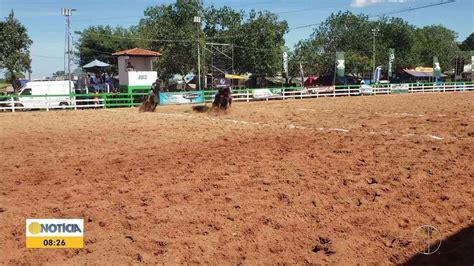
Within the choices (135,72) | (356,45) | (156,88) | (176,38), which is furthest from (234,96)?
(356,45)

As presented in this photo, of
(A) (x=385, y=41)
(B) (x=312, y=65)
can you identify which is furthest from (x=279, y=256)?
(A) (x=385, y=41)

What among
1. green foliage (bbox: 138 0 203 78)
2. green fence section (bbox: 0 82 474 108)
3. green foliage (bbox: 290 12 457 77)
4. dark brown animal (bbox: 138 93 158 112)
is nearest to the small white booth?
green fence section (bbox: 0 82 474 108)

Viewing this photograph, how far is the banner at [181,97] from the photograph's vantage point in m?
30.3

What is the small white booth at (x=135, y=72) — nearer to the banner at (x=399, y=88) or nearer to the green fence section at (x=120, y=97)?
the green fence section at (x=120, y=97)

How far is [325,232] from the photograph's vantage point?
209 inches

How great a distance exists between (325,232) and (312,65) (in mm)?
70521

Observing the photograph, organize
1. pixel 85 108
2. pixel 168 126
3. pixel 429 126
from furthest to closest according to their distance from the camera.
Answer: pixel 85 108 < pixel 168 126 < pixel 429 126

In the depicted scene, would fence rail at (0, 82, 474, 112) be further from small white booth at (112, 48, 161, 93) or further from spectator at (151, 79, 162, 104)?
spectator at (151, 79, 162, 104)

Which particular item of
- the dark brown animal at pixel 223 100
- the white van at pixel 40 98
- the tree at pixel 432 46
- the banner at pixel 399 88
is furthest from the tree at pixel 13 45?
the tree at pixel 432 46

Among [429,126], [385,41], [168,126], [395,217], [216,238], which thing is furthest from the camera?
[385,41]

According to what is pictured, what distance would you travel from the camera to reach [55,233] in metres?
5.11

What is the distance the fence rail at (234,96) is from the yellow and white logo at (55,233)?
70.8 feet

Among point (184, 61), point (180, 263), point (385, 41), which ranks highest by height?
point (385, 41)

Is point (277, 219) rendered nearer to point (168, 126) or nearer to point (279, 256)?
point (279, 256)
